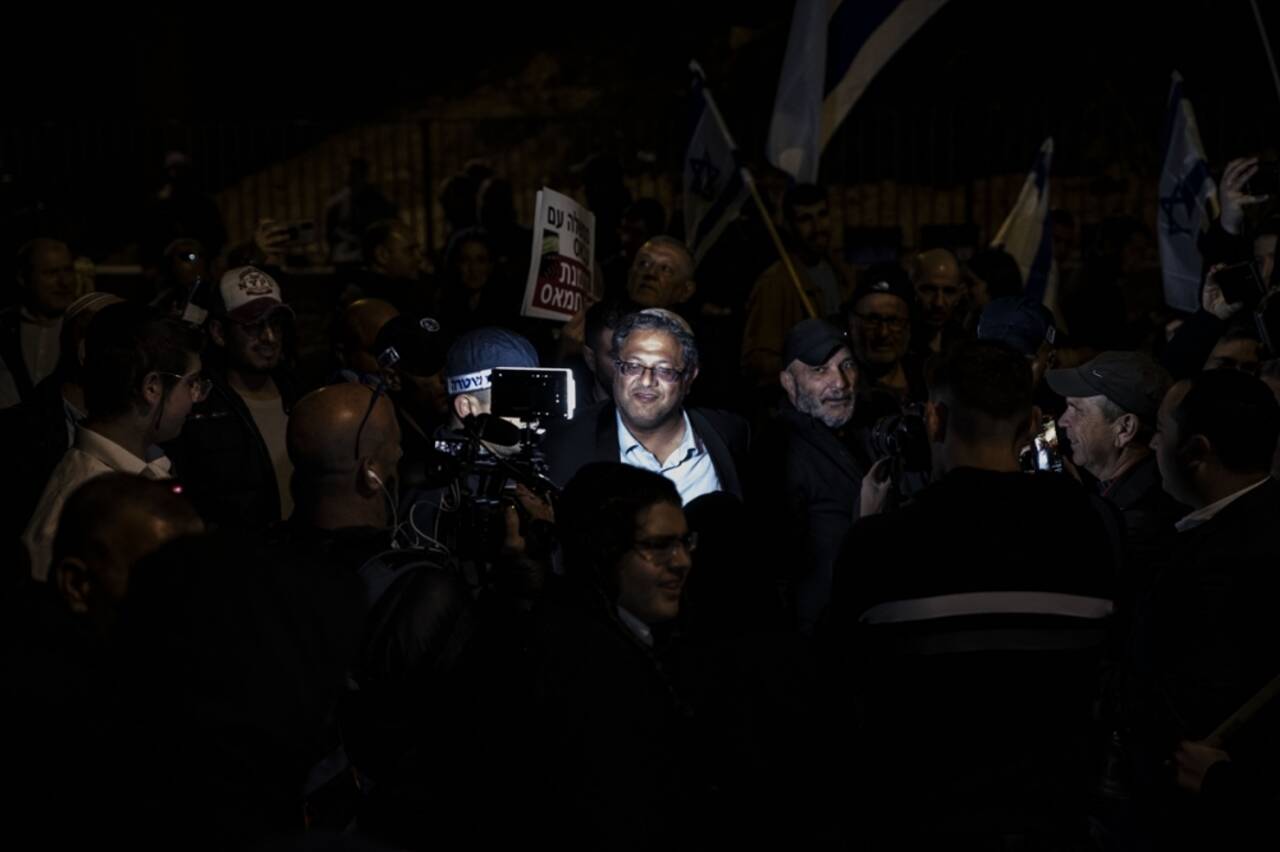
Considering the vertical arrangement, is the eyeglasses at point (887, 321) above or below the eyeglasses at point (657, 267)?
below

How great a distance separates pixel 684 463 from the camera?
19.5 feet

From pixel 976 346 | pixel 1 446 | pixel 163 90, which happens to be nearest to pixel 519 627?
pixel 976 346

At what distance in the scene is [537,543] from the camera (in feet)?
14.8

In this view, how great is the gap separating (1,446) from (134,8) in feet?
52.6

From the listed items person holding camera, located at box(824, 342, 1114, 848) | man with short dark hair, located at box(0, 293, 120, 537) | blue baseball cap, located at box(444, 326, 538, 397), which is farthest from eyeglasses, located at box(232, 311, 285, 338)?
person holding camera, located at box(824, 342, 1114, 848)

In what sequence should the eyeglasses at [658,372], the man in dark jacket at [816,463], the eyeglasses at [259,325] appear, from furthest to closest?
1. the eyeglasses at [259,325]
2. the man in dark jacket at [816,463]
3. the eyeglasses at [658,372]

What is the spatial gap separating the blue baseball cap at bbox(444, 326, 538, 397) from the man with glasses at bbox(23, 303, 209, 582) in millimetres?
1003

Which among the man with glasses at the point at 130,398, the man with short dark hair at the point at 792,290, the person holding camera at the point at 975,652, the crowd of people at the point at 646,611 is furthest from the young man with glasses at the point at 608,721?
the man with short dark hair at the point at 792,290

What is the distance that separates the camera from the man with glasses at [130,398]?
4.94m

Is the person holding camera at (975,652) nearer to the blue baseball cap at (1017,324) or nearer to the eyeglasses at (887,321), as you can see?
the blue baseball cap at (1017,324)

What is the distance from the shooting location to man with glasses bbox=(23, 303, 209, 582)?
4941 mm

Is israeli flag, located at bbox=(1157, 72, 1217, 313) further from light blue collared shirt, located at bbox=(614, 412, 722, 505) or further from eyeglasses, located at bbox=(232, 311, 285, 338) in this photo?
eyeglasses, located at bbox=(232, 311, 285, 338)

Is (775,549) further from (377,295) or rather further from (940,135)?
(940,135)

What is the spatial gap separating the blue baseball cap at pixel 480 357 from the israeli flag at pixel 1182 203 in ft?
17.9
